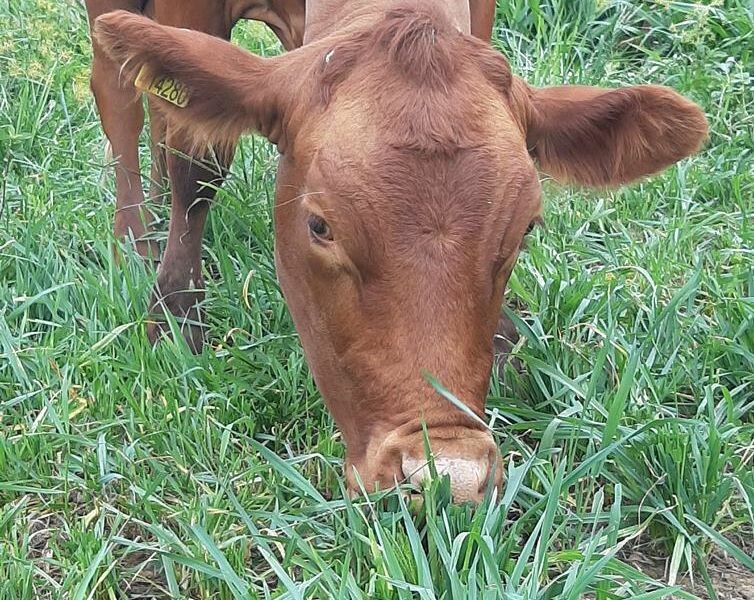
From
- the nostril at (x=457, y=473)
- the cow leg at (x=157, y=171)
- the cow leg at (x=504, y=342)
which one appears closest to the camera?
the nostril at (x=457, y=473)

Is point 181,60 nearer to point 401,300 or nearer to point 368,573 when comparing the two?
point 401,300

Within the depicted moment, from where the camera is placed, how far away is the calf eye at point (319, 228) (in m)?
2.70

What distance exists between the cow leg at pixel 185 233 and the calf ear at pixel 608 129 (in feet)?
4.27

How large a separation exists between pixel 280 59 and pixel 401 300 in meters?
0.84

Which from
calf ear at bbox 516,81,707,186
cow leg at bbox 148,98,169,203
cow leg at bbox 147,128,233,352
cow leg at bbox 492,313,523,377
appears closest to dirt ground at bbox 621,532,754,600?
cow leg at bbox 492,313,523,377

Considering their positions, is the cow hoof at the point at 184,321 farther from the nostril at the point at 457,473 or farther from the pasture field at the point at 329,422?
the nostril at the point at 457,473

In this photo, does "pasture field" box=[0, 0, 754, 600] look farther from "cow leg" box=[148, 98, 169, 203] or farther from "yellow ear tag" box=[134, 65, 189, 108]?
"yellow ear tag" box=[134, 65, 189, 108]

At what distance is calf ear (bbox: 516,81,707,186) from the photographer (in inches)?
120

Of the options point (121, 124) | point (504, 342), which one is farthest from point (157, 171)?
point (504, 342)

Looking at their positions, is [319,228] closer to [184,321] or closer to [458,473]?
[458,473]

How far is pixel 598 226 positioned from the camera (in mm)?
4566

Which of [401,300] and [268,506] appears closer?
[401,300]

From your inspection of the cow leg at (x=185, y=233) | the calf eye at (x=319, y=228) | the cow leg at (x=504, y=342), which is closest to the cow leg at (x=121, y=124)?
the cow leg at (x=185, y=233)

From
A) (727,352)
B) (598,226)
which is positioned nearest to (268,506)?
(727,352)
